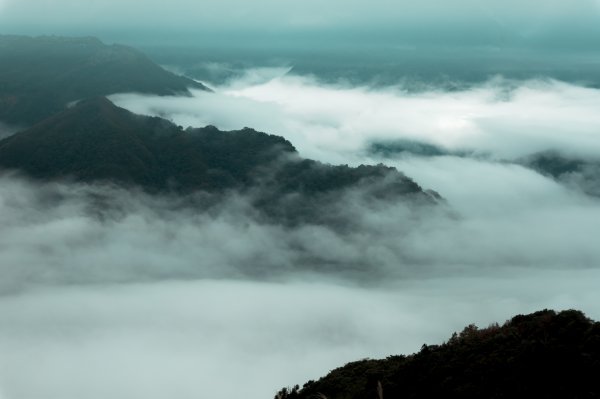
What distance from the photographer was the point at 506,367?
1133 inches

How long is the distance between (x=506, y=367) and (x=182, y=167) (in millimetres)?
167910

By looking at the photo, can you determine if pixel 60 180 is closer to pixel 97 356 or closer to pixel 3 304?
pixel 3 304

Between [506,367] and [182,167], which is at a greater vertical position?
[182,167]

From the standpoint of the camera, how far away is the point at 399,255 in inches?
6688

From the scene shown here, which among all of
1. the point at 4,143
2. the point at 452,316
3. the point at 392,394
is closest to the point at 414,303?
the point at 452,316

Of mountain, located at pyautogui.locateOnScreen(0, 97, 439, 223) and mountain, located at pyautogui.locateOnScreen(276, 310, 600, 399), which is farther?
mountain, located at pyautogui.locateOnScreen(0, 97, 439, 223)

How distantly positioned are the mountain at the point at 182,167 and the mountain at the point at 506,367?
5495 inches

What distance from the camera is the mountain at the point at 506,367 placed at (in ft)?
85.9

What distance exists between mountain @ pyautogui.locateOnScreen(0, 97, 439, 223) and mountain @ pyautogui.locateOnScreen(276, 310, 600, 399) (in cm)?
13956

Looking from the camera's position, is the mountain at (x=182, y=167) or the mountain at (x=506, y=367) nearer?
the mountain at (x=506, y=367)

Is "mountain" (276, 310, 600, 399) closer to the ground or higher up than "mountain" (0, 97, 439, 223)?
closer to the ground

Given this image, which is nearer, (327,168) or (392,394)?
(392,394)

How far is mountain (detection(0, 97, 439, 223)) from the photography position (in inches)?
6978

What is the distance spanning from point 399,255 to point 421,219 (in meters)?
20.5
